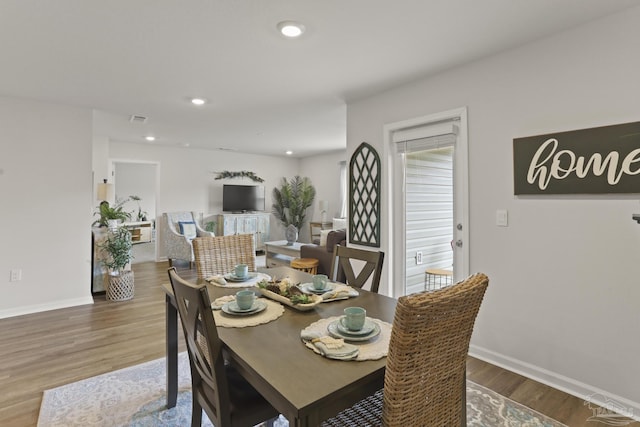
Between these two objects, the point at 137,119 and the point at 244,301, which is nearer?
the point at 244,301

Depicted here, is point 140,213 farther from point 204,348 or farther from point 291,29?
point 204,348

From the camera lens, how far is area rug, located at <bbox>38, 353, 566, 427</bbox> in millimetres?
1886

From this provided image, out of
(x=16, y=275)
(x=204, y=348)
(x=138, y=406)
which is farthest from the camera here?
(x=16, y=275)

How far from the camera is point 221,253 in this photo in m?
2.49

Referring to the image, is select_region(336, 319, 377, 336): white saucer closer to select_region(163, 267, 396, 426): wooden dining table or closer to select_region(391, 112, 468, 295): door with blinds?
select_region(163, 267, 396, 426): wooden dining table

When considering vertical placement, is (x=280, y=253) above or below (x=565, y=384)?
above

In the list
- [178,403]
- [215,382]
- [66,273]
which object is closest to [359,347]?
[215,382]

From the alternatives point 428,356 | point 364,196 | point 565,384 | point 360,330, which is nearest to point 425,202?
point 364,196

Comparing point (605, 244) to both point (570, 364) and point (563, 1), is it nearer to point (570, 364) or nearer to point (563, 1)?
point (570, 364)

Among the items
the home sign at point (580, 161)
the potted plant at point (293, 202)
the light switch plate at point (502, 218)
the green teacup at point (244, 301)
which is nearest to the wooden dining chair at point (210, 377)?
the green teacup at point (244, 301)

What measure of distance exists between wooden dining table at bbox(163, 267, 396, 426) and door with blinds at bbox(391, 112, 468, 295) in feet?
6.06

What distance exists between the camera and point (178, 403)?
81.2 inches

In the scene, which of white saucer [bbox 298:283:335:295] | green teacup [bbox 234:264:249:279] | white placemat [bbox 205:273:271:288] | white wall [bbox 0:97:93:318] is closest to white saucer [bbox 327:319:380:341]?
white saucer [bbox 298:283:335:295]

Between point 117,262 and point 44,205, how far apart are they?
99 cm
